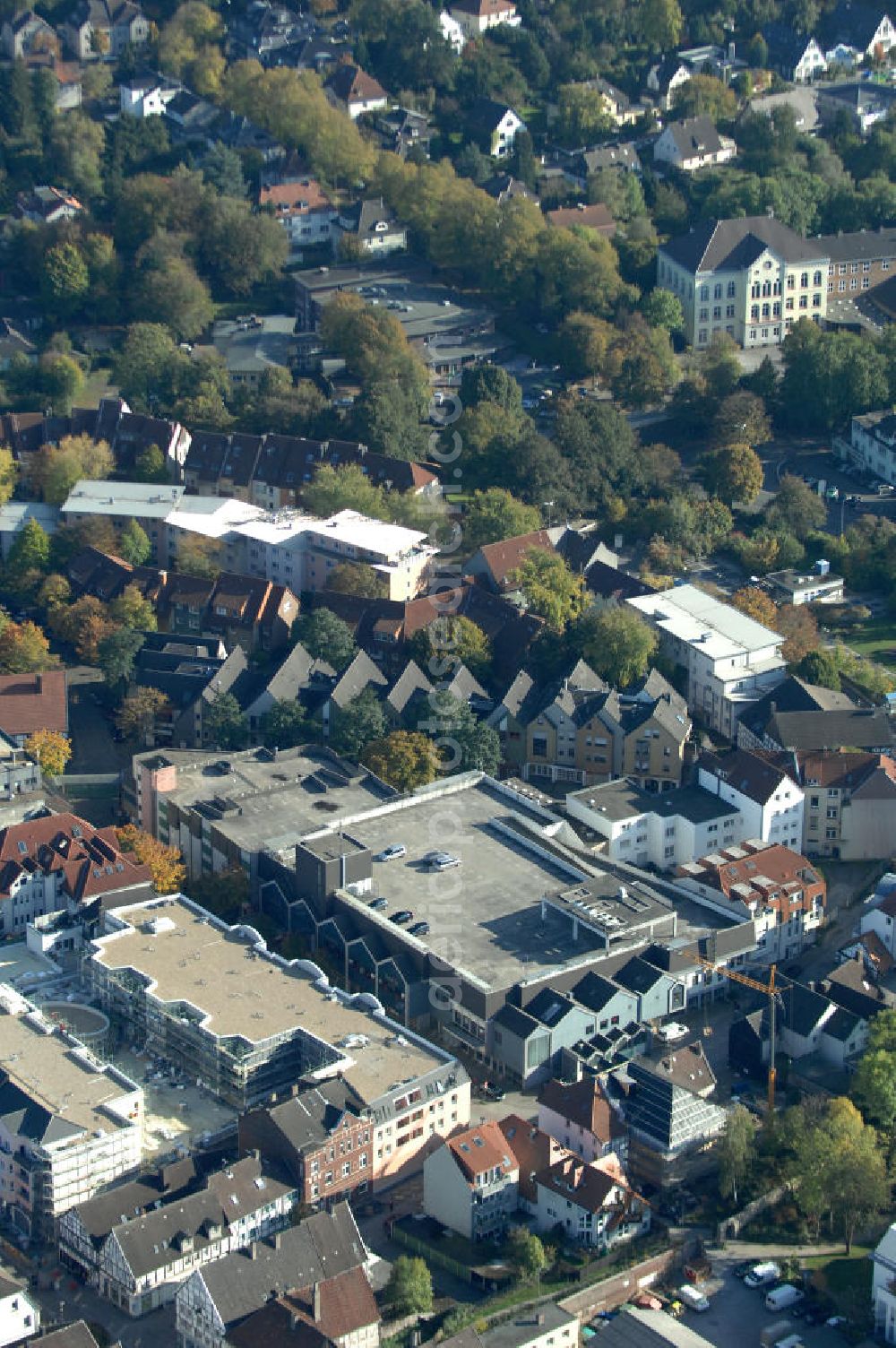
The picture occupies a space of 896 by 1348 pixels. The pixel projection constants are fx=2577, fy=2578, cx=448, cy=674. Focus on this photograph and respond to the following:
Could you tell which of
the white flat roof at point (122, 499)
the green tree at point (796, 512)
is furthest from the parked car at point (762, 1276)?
the white flat roof at point (122, 499)

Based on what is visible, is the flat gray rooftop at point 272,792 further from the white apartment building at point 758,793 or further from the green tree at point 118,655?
the white apartment building at point 758,793

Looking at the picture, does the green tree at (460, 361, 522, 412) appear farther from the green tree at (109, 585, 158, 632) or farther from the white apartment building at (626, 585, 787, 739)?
the green tree at (109, 585, 158, 632)

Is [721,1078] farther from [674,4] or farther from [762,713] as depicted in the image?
[674,4]

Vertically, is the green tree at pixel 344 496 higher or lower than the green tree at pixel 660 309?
lower

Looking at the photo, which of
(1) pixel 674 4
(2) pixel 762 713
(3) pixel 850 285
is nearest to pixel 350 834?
(2) pixel 762 713

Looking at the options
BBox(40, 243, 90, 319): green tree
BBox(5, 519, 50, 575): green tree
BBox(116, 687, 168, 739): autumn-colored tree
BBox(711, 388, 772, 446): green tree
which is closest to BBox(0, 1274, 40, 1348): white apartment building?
BBox(116, 687, 168, 739): autumn-colored tree

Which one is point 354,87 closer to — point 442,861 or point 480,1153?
point 442,861

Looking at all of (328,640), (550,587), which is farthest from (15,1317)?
(550,587)

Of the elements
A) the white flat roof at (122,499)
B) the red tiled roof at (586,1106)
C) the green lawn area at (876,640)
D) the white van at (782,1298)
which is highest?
the white flat roof at (122,499)
